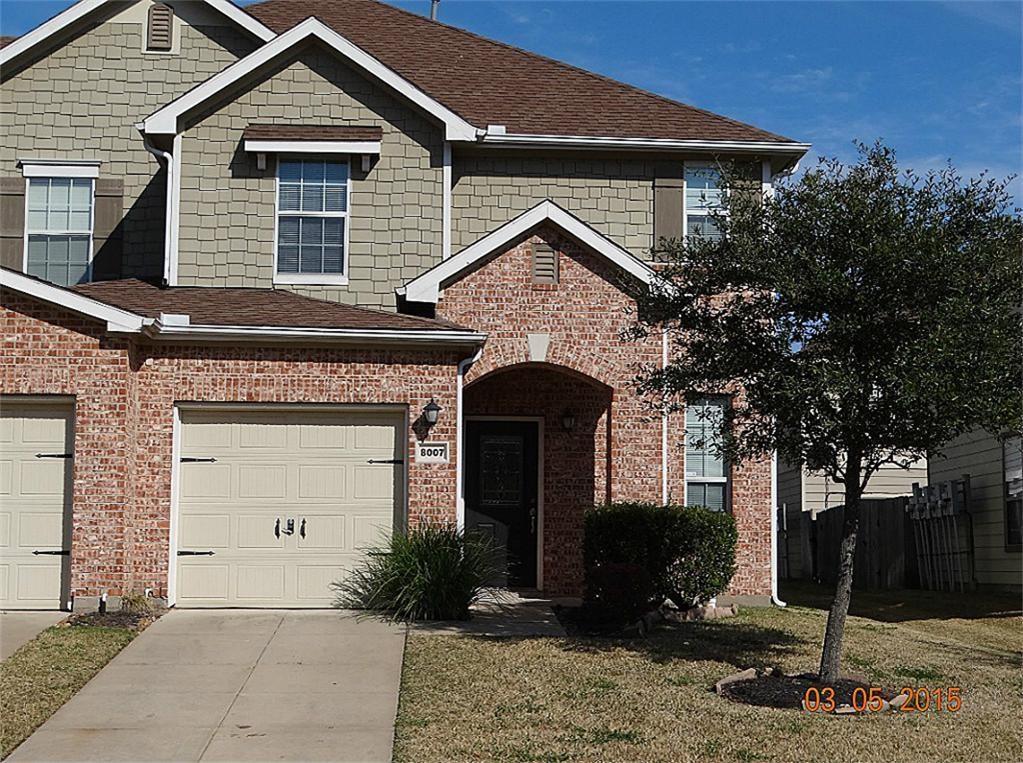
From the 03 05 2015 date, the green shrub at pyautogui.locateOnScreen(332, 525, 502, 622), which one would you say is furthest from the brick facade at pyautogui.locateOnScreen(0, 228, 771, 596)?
the 03 05 2015 date

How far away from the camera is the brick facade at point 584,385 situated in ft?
50.9

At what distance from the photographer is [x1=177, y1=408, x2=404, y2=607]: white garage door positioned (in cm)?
1427

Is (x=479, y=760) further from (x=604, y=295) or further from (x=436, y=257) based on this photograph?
(x=436, y=257)

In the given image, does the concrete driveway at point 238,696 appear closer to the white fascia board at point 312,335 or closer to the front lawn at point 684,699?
the front lawn at point 684,699

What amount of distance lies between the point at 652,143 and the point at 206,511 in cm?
780

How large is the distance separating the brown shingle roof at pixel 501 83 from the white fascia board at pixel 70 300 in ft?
18.9

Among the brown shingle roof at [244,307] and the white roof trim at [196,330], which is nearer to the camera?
the white roof trim at [196,330]

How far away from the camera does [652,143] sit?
17297mm

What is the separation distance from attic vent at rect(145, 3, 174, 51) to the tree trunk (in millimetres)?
12053

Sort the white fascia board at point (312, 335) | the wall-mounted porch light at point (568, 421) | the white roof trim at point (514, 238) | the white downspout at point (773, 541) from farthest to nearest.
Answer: the wall-mounted porch light at point (568, 421) < the white downspout at point (773, 541) < the white roof trim at point (514, 238) < the white fascia board at point (312, 335)

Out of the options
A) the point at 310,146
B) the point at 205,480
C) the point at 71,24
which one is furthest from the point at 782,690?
the point at 71,24

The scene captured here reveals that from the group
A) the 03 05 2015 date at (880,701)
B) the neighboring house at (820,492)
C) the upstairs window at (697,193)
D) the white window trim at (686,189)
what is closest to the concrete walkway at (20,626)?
the 03 05 2015 date at (880,701)

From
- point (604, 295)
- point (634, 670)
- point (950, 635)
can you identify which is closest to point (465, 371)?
point (604, 295)

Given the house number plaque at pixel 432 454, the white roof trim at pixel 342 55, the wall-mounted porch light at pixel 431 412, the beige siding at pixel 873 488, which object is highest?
the white roof trim at pixel 342 55
